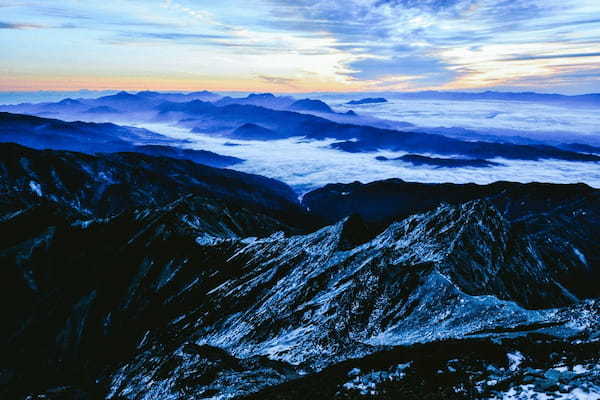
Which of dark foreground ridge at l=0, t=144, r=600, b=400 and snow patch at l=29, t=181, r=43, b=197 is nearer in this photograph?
dark foreground ridge at l=0, t=144, r=600, b=400

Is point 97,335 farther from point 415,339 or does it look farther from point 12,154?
point 12,154

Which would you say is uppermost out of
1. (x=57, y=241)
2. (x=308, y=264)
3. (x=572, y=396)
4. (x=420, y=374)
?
(x=572, y=396)

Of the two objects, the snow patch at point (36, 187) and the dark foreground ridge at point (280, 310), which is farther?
the snow patch at point (36, 187)

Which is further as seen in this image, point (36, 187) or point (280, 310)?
point (36, 187)

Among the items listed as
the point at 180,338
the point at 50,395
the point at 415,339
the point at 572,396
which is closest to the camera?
the point at 572,396

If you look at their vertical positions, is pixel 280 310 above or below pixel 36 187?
above

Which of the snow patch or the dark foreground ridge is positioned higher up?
the dark foreground ridge

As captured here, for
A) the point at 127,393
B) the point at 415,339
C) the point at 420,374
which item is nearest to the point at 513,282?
the point at 415,339

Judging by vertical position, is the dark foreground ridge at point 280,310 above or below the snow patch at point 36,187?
above
